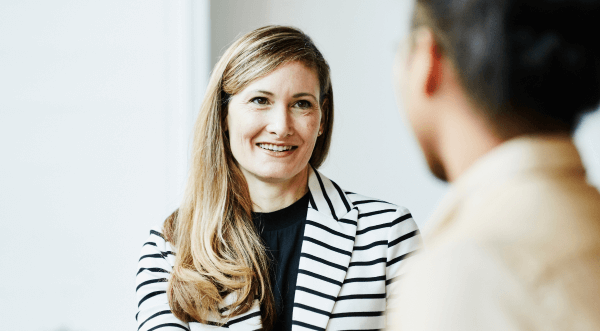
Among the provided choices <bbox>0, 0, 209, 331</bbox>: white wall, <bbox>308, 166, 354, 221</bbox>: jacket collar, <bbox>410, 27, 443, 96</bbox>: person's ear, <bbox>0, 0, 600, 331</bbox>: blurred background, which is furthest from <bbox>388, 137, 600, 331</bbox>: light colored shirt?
<bbox>0, 0, 209, 331</bbox>: white wall

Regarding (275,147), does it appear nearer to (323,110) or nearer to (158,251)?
(323,110)

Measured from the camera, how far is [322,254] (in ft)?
4.42

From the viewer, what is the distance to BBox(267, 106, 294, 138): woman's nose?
1320 millimetres

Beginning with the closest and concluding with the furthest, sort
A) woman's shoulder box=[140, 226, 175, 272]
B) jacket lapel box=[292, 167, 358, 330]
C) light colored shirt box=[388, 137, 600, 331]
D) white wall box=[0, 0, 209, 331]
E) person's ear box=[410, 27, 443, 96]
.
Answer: light colored shirt box=[388, 137, 600, 331] → person's ear box=[410, 27, 443, 96] → jacket lapel box=[292, 167, 358, 330] → woman's shoulder box=[140, 226, 175, 272] → white wall box=[0, 0, 209, 331]

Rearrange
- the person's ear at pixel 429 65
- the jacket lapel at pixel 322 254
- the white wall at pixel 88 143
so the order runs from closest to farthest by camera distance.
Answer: the person's ear at pixel 429 65 < the jacket lapel at pixel 322 254 < the white wall at pixel 88 143

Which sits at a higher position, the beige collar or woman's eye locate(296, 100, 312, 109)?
woman's eye locate(296, 100, 312, 109)

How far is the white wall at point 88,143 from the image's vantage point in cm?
166

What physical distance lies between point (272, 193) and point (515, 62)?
3.43 ft

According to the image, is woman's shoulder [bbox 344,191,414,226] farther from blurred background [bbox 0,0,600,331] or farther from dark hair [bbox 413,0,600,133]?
dark hair [bbox 413,0,600,133]

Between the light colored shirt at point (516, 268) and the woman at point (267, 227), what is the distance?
932mm

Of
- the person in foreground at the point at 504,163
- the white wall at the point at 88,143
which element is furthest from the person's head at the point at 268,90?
the person in foreground at the point at 504,163

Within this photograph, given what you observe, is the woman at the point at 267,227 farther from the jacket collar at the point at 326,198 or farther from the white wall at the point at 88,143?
the white wall at the point at 88,143

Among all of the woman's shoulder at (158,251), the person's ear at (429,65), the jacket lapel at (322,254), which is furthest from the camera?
the woman's shoulder at (158,251)

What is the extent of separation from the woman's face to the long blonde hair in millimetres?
31
